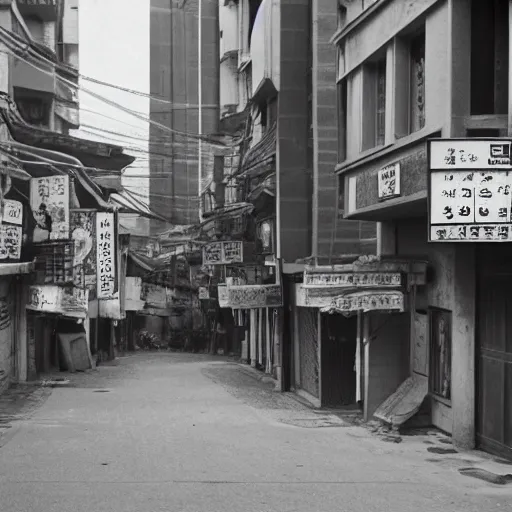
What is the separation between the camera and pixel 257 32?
2867 cm

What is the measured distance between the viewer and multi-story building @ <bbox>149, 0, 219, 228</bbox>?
56.5 meters

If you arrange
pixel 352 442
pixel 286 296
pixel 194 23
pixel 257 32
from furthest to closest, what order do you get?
pixel 194 23
pixel 257 32
pixel 286 296
pixel 352 442

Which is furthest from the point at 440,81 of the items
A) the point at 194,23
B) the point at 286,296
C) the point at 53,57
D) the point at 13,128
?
the point at 194,23

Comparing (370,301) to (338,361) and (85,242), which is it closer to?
(338,361)

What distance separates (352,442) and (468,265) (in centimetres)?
377

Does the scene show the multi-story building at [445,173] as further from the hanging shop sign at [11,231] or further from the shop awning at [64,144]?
the shop awning at [64,144]

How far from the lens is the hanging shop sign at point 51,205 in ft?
87.2

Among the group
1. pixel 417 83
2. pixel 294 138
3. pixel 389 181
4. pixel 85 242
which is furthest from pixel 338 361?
pixel 85 242

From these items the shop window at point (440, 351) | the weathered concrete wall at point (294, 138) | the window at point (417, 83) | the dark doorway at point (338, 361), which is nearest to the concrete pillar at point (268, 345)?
the weathered concrete wall at point (294, 138)

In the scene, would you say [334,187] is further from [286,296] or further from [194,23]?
[194,23]

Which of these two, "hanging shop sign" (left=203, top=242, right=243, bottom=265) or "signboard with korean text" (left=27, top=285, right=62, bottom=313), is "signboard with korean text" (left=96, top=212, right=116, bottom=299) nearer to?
"signboard with korean text" (left=27, top=285, right=62, bottom=313)

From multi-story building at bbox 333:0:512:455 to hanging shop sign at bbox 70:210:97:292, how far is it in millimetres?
11580

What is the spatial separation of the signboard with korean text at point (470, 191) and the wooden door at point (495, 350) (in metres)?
1.70

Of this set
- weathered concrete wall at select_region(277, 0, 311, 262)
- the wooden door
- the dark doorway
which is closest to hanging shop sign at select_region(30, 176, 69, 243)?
weathered concrete wall at select_region(277, 0, 311, 262)
